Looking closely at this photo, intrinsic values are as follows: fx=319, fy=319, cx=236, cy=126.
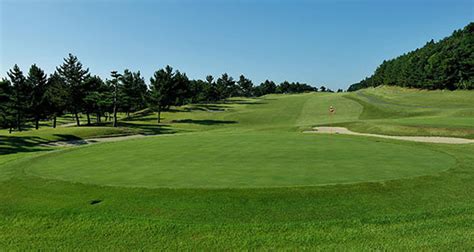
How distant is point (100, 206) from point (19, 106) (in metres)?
57.0

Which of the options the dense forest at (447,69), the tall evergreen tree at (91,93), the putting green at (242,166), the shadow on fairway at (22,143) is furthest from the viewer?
the dense forest at (447,69)

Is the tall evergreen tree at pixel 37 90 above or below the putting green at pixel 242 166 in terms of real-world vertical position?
above

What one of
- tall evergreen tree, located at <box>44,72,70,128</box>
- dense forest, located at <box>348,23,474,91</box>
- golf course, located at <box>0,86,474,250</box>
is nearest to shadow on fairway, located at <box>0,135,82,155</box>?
tall evergreen tree, located at <box>44,72,70,128</box>

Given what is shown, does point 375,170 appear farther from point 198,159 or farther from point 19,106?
point 19,106

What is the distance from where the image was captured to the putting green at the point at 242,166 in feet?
32.9

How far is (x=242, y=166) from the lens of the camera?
480 inches

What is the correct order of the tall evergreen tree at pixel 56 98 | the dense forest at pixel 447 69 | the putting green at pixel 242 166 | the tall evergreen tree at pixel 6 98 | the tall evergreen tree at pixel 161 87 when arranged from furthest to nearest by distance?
the dense forest at pixel 447 69, the tall evergreen tree at pixel 161 87, the tall evergreen tree at pixel 56 98, the tall evergreen tree at pixel 6 98, the putting green at pixel 242 166

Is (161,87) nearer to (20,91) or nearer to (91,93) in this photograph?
(91,93)

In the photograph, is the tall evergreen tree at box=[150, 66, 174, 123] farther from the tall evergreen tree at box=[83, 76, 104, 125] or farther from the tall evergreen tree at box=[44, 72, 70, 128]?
the tall evergreen tree at box=[44, 72, 70, 128]

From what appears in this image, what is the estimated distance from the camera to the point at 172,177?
10.6 meters

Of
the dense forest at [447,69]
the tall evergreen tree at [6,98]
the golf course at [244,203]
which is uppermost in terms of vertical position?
the dense forest at [447,69]

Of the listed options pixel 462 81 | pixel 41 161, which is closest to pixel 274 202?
pixel 41 161

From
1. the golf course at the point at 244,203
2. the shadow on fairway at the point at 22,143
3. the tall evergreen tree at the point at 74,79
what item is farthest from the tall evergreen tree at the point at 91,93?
the golf course at the point at 244,203

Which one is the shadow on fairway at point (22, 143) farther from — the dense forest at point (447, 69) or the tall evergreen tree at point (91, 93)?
the dense forest at point (447, 69)
